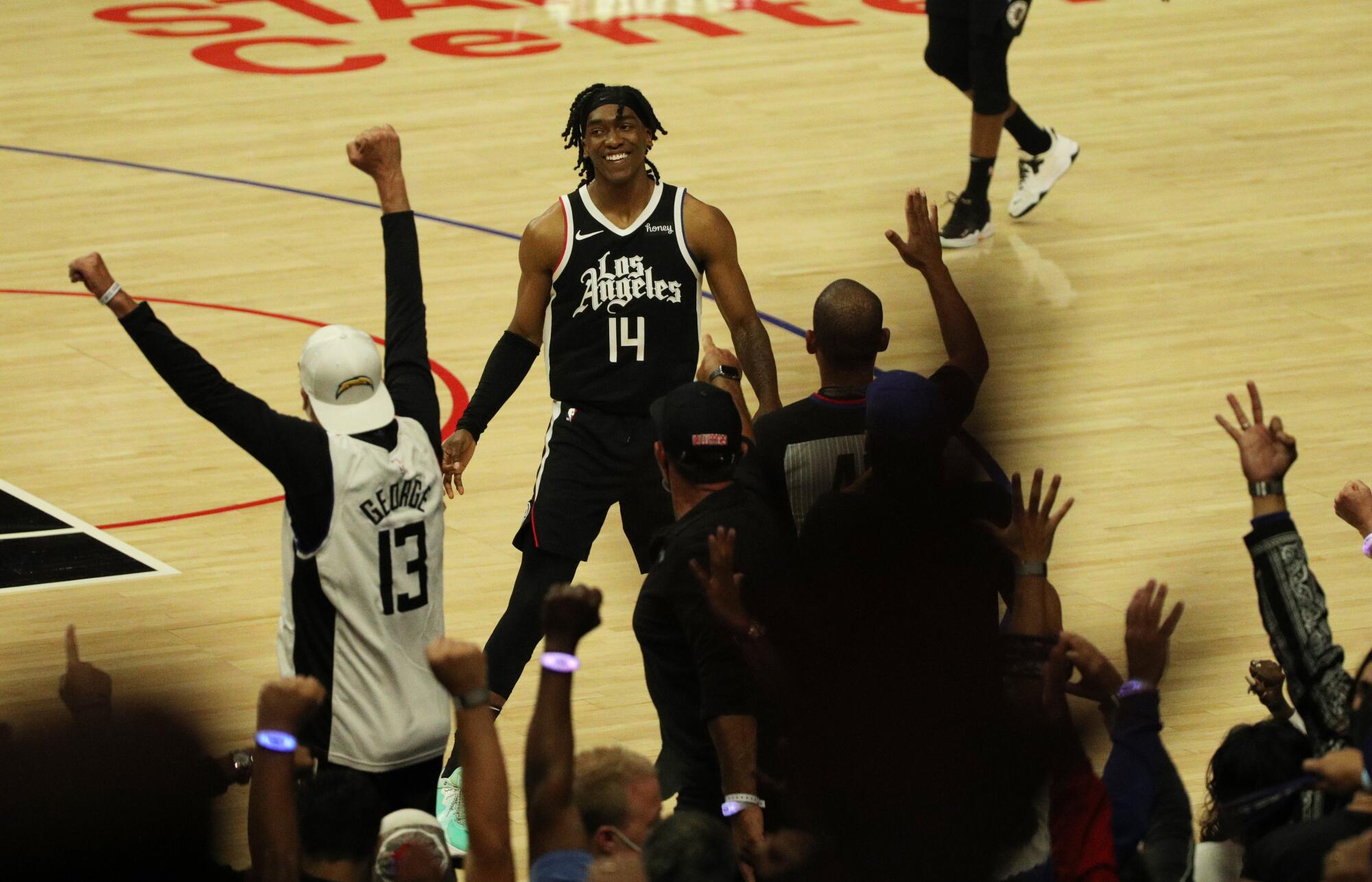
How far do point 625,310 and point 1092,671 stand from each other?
3013 millimetres

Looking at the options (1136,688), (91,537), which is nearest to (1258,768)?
(1136,688)

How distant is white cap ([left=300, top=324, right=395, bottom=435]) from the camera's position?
478 centimetres

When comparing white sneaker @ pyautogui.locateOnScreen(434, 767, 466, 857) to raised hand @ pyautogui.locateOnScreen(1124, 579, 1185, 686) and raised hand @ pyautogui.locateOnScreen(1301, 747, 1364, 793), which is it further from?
raised hand @ pyautogui.locateOnScreen(1301, 747, 1364, 793)

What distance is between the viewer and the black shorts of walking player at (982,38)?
1195 cm

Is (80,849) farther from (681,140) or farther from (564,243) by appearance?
(681,140)

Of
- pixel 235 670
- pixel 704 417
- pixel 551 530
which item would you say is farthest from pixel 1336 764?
pixel 235 670

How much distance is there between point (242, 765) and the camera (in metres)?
4.69

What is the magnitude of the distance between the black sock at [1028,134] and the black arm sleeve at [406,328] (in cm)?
776

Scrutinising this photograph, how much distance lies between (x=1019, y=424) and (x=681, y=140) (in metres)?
11.1

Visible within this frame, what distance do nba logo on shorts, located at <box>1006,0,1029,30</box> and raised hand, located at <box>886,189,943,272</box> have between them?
6.27 m

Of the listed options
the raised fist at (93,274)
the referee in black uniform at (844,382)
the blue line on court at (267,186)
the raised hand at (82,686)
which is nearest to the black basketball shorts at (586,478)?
the referee in black uniform at (844,382)

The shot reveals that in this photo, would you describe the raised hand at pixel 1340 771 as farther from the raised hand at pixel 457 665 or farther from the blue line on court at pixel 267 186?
the blue line on court at pixel 267 186

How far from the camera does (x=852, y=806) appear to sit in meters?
3.59

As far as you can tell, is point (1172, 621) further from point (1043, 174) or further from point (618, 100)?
point (1043, 174)
